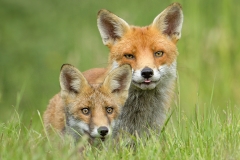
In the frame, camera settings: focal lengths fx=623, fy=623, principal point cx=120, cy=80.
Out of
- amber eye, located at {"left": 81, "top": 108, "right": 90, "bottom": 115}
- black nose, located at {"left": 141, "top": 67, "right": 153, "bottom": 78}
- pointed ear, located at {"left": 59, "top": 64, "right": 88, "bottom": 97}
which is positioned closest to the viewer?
amber eye, located at {"left": 81, "top": 108, "right": 90, "bottom": 115}

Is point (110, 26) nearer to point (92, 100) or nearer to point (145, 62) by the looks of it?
point (145, 62)

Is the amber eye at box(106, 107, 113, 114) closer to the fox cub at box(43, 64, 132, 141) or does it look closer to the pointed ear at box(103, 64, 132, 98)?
the fox cub at box(43, 64, 132, 141)

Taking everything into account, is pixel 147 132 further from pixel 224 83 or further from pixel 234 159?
pixel 224 83

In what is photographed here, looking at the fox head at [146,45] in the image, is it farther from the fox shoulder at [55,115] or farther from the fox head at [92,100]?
the fox shoulder at [55,115]

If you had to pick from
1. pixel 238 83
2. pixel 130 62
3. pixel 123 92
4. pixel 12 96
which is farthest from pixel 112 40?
pixel 12 96

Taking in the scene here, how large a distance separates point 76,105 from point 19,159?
1.48 metres

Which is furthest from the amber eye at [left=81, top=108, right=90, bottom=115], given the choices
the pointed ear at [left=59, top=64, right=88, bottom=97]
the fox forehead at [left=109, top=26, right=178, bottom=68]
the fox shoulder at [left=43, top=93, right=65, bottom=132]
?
the fox forehead at [left=109, top=26, right=178, bottom=68]

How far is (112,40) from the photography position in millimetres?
7906

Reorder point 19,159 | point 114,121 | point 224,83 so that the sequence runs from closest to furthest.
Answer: point 19,159 < point 114,121 < point 224,83

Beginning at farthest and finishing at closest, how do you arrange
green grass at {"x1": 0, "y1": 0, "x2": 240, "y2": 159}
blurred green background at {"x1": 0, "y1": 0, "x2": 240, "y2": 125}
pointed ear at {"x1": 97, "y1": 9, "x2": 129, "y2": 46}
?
1. blurred green background at {"x1": 0, "y1": 0, "x2": 240, "y2": 125}
2. pointed ear at {"x1": 97, "y1": 9, "x2": 129, "y2": 46}
3. green grass at {"x1": 0, "y1": 0, "x2": 240, "y2": 159}

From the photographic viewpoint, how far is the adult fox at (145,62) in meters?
7.18

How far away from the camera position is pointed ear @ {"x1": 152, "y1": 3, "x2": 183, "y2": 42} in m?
7.82

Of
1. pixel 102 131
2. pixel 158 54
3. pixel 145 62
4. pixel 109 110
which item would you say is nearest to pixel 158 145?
pixel 102 131

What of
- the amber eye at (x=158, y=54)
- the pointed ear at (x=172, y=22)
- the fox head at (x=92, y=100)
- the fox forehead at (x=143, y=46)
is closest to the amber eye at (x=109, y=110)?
the fox head at (x=92, y=100)
